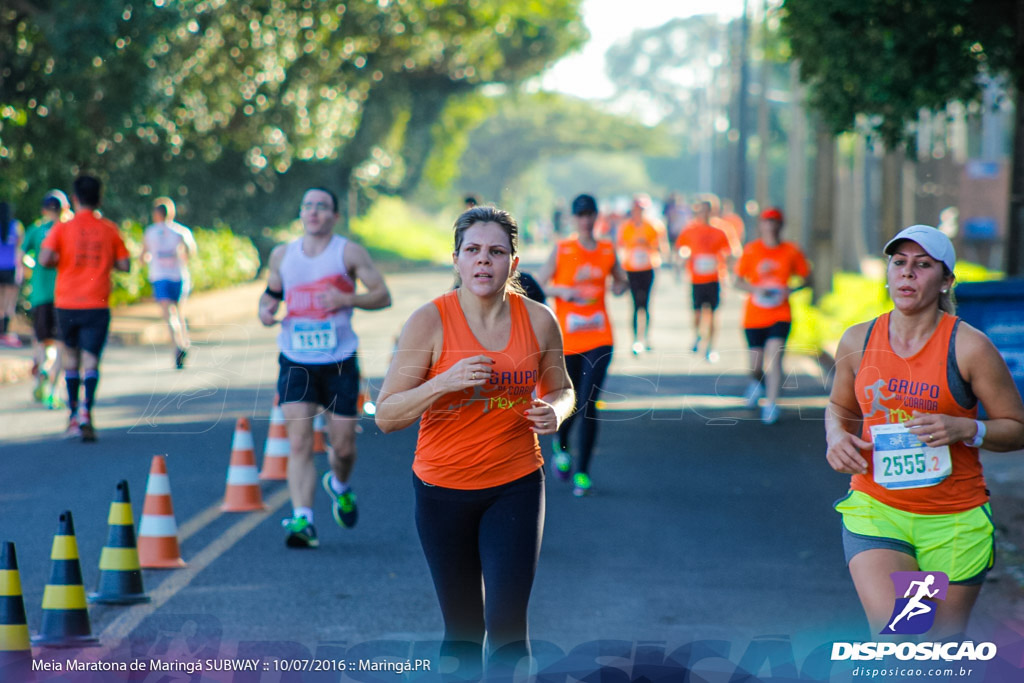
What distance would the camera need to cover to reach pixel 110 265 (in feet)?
36.8

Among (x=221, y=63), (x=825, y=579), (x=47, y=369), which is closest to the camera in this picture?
(x=825, y=579)

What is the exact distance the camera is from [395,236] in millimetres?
54812

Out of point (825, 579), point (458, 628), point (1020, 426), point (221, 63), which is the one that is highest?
point (221, 63)

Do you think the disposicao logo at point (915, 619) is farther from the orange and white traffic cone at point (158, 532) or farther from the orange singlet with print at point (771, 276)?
the orange singlet with print at point (771, 276)

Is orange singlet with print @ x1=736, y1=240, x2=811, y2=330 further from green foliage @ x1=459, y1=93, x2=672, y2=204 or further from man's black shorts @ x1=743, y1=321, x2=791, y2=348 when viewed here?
green foliage @ x1=459, y1=93, x2=672, y2=204

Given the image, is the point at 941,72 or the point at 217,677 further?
the point at 941,72

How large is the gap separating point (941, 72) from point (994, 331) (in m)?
4.25

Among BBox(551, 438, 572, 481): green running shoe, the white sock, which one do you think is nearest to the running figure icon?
the white sock

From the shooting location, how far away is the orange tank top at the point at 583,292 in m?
9.70

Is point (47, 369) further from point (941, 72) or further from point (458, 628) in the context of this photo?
point (458, 628)

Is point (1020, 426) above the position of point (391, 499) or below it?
above

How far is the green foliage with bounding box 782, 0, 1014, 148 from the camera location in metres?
12.7

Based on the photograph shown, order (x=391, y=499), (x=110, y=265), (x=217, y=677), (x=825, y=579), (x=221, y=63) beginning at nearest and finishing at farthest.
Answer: (x=217, y=677) < (x=825, y=579) < (x=391, y=499) < (x=110, y=265) < (x=221, y=63)

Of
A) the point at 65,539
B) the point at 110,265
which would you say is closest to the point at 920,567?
the point at 65,539
